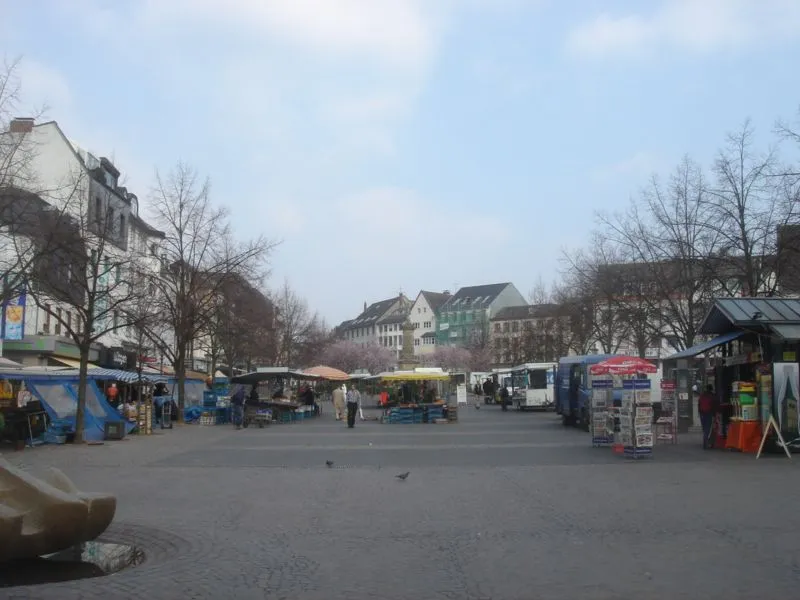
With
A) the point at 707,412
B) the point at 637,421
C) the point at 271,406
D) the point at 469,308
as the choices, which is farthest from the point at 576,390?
the point at 469,308

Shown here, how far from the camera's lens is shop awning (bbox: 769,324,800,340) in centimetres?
1916

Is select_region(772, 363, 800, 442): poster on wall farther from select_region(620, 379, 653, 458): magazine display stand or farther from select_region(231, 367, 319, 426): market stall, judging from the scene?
select_region(231, 367, 319, 426): market stall

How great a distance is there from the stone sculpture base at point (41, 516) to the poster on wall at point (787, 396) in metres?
16.1

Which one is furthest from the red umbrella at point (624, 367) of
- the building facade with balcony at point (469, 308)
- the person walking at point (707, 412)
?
the building facade with balcony at point (469, 308)

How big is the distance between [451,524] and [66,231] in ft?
48.1

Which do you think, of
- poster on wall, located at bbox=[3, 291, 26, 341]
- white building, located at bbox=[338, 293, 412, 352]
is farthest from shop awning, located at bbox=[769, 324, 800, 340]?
white building, located at bbox=[338, 293, 412, 352]

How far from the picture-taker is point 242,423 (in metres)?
37.5

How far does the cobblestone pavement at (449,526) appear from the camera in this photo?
24.6 feet

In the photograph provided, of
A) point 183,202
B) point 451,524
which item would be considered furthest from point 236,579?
point 183,202

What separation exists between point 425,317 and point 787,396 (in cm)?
13519

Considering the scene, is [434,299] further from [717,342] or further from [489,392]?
[717,342]

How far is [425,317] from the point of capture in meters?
155

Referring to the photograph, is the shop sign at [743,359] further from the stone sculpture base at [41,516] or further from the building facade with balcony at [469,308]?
the building facade with balcony at [469,308]

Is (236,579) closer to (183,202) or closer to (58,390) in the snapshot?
(58,390)
